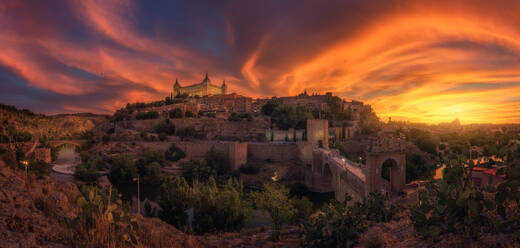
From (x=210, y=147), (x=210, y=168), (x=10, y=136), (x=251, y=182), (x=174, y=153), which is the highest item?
(x=10, y=136)

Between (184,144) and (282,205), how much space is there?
27.1 metres

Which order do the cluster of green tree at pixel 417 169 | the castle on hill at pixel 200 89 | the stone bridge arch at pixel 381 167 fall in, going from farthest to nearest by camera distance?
the castle on hill at pixel 200 89, the cluster of green tree at pixel 417 169, the stone bridge arch at pixel 381 167

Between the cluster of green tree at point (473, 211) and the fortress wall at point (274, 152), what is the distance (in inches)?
1150

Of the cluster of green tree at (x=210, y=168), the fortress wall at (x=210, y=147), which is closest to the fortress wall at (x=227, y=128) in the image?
the fortress wall at (x=210, y=147)

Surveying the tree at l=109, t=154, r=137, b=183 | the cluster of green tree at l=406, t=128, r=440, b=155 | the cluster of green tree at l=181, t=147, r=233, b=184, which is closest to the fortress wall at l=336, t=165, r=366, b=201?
the cluster of green tree at l=181, t=147, r=233, b=184

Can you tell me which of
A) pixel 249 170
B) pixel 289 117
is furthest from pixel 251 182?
pixel 289 117

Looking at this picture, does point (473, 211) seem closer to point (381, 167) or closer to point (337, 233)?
point (337, 233)

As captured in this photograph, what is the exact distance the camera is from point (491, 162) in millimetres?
3164

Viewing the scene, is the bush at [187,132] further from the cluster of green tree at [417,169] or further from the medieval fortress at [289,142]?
the cluster of green tree at [417,169]

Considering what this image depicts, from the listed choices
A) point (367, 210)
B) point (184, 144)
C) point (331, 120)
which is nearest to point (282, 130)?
point (331, 120)

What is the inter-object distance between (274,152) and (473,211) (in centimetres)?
3035

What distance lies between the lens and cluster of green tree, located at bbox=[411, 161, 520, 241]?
8.04ft

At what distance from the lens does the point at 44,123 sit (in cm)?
6419

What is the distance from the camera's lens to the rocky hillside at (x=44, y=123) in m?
51.7
